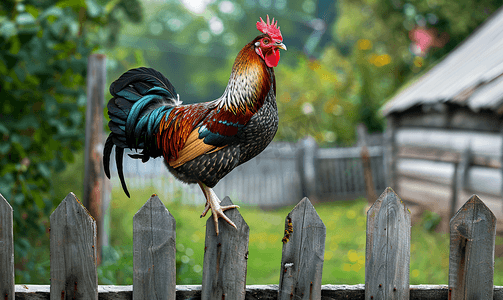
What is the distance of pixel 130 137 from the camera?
4.73ft

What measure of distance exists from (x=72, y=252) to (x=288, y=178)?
25.0ft

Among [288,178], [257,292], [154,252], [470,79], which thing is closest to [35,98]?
[154,252]

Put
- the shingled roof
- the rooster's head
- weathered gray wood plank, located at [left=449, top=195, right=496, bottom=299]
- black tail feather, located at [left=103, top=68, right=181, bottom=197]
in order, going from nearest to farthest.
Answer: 1. the rooster's head
2. black tail feather, located at [left=103, top=68, right=181, bottom=197]
3. weathered gray wood plank, located at [left=449, top=195, right=496, bottom=299]
4. the shingled roof

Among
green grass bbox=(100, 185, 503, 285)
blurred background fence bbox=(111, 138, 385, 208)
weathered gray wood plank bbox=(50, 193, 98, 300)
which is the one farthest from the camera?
blurred background fence bbox=(111, 138, 385, 208)

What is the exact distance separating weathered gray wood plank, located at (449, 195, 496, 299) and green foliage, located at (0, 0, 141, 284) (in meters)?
2.82

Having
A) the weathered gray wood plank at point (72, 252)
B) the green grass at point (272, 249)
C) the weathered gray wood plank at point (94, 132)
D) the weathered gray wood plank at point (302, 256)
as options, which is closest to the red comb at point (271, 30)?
the weathered gray wood plank at point (302, 256)

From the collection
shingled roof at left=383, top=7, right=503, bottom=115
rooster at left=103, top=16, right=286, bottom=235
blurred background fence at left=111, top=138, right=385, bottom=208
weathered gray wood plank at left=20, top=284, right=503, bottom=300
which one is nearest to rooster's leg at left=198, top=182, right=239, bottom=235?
rooster at left=103, top=16, right=286, bottom=235

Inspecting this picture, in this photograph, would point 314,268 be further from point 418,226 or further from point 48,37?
point 418,226

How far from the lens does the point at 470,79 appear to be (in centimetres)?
512

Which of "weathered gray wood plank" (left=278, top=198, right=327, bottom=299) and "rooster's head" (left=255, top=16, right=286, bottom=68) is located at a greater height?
"rooster's head" (left=255, top=16, right=286, bottom=68)

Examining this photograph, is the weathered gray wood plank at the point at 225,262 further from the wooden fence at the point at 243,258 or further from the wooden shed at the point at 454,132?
the wooden shed at the point at 454,132

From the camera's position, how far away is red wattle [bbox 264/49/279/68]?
134 centimetres

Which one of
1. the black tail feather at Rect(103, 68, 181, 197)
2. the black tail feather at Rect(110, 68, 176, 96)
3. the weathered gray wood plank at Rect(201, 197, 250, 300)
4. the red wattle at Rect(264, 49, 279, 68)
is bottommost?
the weathered gray wood plank at Rect(201, 197, 250, 300)

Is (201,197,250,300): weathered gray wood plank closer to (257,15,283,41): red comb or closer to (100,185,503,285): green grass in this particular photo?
(257,15,283,41): red comb
